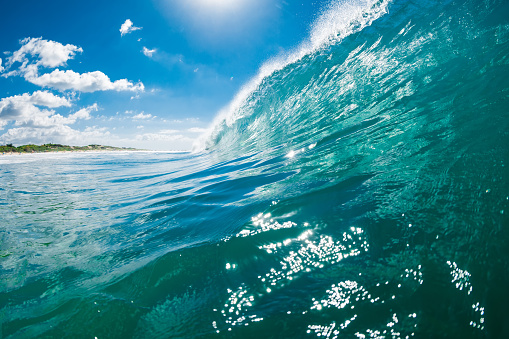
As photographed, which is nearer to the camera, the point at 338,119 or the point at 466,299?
the point at 466,299

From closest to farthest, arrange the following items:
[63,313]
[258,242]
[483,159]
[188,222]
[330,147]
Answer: [63,313] → [258,242] → [483,159] → [188,222] → [330,147]

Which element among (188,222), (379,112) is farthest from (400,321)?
(379,112)

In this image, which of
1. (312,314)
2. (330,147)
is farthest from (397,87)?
(312,314)

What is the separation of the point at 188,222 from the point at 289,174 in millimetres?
1623

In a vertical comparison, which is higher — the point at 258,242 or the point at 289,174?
the point at 289,174

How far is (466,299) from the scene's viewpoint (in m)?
0.97

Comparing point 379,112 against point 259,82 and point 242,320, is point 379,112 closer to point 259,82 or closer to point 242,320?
point 242,320

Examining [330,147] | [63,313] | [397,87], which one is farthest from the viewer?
[397,87]

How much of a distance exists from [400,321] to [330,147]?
3423mm

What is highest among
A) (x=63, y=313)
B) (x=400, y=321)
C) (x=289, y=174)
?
(x=289, y=174)

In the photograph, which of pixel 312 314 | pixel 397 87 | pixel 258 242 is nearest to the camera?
pixel 312 314

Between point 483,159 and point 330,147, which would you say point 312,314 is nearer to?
point 483,159

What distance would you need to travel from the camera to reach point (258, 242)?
1.69 metres

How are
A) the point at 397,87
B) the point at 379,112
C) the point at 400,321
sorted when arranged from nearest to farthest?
the point at 400,321 → the point at 379,112 → the point at 397,87
